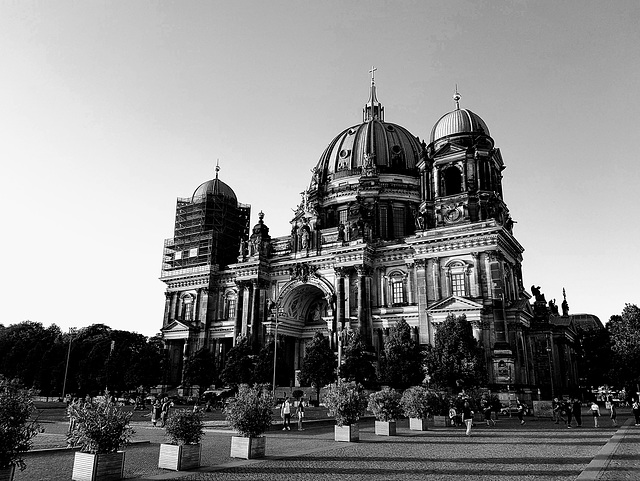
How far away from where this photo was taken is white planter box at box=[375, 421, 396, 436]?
27.5 m

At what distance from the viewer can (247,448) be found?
19.1m

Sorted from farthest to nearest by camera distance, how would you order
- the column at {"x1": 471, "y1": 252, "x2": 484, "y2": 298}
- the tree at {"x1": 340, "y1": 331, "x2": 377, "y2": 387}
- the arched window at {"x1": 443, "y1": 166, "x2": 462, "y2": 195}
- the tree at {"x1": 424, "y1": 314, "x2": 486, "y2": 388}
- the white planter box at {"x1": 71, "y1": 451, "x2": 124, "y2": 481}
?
the arched window at {"x1": 443, "y1": 166, "x2": 462, "y2": 195} < the column at {"x1": 471, "y1": 252, "x2": 484, "y2": 298} < the tree at {"x1": 340, "y1": 331, "x2": 377, "y2": 387} < the tree at {"x1": 424, "y1": 314, "x2": 486, "y2": 388} < the white planter box at {"x1": 71, "y1": 451, "x2": 124, "y2": 481}

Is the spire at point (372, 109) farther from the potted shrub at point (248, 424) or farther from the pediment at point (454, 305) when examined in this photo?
the potted shrub at point (248, 424)

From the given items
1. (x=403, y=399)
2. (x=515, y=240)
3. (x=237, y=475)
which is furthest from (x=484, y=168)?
(x=237, y=475)

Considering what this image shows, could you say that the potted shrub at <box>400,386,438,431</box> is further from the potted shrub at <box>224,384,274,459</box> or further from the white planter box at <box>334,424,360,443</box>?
the potted shrub at <box>224,384,274,459</box>

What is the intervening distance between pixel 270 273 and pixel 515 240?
1316 inches

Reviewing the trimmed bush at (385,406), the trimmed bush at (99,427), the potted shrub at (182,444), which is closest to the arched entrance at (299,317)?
the trimmed bush at (385,406)

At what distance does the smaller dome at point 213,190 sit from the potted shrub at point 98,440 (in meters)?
74.5

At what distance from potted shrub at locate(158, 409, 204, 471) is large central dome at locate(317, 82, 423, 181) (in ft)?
223

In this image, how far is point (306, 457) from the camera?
63.8 feet

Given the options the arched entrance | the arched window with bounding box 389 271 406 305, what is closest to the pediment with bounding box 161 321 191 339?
the arched entrance

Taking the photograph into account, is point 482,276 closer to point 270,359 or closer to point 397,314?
point 397,314

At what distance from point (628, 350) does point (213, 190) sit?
209 feet

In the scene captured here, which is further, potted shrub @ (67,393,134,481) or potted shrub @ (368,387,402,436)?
potted shrub @ (368,387,402,436)
